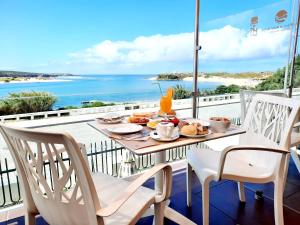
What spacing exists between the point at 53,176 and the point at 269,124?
147cm

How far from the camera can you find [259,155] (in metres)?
1.58

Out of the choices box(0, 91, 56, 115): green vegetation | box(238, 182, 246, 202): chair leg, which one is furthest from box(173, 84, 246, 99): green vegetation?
box(0, 91, 56, 115): green vegetation

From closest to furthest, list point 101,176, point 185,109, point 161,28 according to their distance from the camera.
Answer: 1. point 101,176
2. point 185,109
3. point 161,28

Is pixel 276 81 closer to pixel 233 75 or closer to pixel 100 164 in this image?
pixel 233 75

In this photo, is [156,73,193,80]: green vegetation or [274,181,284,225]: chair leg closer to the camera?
[274,181,284,225]: chair leg

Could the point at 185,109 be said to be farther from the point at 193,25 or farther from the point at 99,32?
the point at 99,32

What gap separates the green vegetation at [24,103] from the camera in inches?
97.0

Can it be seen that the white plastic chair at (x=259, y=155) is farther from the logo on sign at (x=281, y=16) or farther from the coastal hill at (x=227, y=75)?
the logo on sign at (x=281, y=16)

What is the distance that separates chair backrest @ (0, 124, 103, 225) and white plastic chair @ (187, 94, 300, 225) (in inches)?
31.7

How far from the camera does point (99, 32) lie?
1247 centimetres

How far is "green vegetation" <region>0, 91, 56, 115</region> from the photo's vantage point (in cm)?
246

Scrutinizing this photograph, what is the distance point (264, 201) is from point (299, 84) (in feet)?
A: 7.95

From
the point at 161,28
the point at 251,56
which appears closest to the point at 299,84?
the point at 251,56

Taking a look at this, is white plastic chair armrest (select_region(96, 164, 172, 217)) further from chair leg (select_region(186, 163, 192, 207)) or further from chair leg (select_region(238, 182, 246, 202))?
chair leg (select_region(238, 182, 246, 202))
